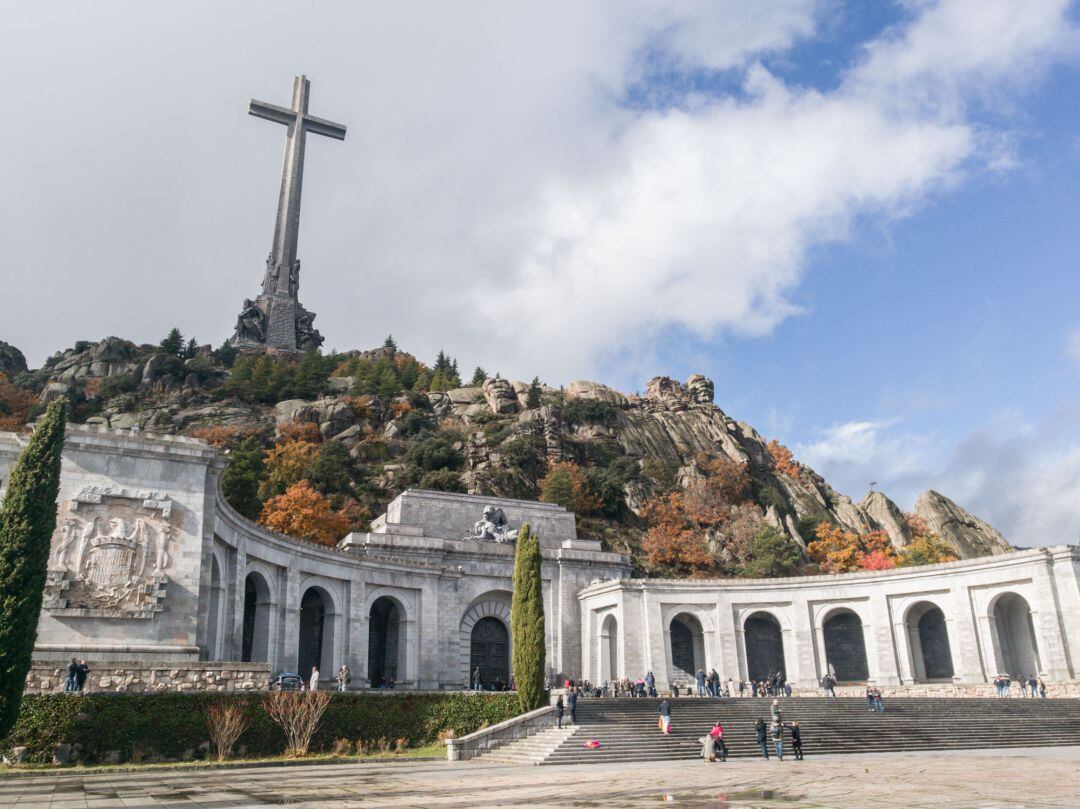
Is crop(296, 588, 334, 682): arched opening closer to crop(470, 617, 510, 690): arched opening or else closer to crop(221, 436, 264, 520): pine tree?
crop(470, 617, 510, 690): arched opening

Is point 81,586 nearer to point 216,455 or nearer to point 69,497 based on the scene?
point 69,497

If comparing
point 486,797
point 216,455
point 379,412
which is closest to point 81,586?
point 216,455

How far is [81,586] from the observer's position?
24875mm

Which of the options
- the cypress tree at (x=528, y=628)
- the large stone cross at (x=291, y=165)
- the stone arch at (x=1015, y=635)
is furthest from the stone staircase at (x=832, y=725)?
the large stone cross at (x=291, y=165)

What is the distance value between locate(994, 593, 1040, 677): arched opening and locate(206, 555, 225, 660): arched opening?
32.7m

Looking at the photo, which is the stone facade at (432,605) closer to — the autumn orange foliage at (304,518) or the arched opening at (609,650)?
the arched opening at (609,650)

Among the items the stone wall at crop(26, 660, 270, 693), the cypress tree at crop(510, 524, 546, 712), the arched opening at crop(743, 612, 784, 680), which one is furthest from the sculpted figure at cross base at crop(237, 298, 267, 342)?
the stone wall at crop(26, 660, 270, 693)

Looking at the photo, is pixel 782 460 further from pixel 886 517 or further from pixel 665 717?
pixel 665 717

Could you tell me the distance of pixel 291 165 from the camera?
95.4 meters

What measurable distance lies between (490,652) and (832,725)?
19.8 metres

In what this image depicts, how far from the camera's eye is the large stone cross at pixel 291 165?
95.7 meters

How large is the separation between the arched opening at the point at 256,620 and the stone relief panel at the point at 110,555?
7.42 metres

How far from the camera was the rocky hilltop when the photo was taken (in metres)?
74.8

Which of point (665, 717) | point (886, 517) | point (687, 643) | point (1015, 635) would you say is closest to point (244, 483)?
point (687, 643)
